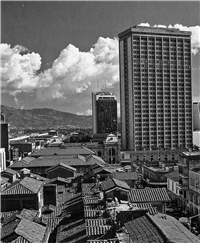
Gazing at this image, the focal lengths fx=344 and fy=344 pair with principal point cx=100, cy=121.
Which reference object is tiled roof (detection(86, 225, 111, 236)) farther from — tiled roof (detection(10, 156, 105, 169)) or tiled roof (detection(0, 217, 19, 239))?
tiled roof (detection(10, 156, 105, 169))

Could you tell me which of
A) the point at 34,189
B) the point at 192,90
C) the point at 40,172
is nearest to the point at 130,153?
the point at 192,90

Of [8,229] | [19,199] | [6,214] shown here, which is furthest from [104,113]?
[8,229]

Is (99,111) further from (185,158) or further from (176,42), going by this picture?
(185,158)

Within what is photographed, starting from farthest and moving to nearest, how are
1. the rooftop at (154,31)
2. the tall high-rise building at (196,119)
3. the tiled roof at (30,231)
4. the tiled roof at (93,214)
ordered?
the tall high-rise building at (196,119)
the rooftop at (154,31)
the tiled roof at (93,214)
the tiled roof at (30,231)

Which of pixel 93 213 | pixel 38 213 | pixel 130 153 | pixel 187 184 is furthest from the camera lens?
pixel 130 153

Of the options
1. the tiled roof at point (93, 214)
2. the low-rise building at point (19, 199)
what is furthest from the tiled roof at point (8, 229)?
the low-rise building at point (19, 199)

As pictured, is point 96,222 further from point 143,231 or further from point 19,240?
point 19,240

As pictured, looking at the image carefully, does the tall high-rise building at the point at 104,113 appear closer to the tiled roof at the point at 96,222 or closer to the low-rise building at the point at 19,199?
the low-rise building at the point at 19,199
